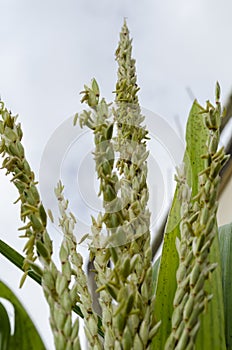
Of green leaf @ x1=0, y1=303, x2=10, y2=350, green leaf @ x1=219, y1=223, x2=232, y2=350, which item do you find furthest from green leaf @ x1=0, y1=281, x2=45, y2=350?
green leaf @ x1=219, y1=223, x2=232, y2=350

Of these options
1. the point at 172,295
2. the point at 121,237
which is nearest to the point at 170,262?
the point at 172,295

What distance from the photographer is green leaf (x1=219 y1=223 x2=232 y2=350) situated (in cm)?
39

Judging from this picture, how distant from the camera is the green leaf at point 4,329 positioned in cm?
38

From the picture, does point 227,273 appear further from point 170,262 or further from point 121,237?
point 121,237

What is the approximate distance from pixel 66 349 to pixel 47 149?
0.40 feet

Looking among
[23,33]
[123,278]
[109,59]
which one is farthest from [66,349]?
[23,33]

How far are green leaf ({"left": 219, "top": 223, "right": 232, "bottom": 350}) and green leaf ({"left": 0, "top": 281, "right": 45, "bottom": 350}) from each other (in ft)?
0.45

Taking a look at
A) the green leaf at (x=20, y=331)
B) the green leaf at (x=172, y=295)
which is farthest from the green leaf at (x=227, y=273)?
the green leaf at (x=20, y=331)

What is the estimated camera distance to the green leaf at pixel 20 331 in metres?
0.37

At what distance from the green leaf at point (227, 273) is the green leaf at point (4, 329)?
0.53 feet

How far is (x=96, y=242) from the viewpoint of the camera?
0.97 ft

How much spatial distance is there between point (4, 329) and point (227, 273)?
0.61 ft

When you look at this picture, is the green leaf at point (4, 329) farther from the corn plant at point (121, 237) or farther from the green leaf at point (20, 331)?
the corn plant at point (121, 237)

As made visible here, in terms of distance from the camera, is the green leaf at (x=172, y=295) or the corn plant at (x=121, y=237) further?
the green leaf at (x=172, y=295)
